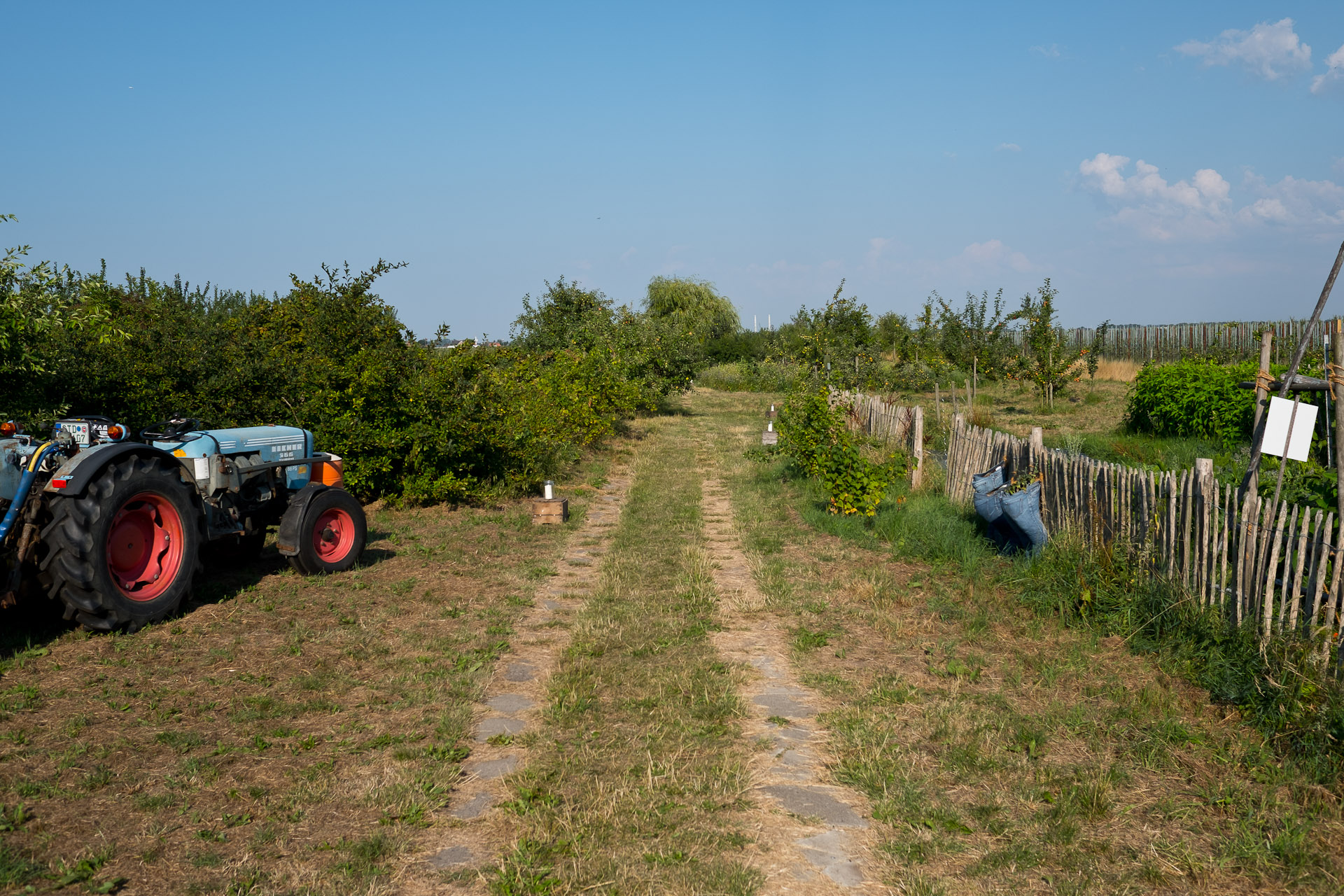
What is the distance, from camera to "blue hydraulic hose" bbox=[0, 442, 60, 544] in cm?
555

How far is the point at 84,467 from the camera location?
5805 millimetres

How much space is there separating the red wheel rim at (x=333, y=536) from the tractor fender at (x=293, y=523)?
0.20 metres

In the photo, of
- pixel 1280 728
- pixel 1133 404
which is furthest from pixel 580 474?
pixel 1280 728

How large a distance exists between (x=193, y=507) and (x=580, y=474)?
348 inches

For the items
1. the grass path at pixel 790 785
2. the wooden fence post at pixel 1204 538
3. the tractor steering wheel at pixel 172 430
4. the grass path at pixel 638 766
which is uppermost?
the tractor steering wheel at pixel 172 430

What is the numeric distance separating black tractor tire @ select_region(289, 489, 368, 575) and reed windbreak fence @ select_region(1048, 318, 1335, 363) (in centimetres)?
2002

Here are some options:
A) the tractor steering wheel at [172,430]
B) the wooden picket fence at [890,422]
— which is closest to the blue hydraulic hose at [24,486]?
the tractor steering wheel at [172,430]

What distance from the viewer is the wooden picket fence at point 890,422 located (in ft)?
40.5

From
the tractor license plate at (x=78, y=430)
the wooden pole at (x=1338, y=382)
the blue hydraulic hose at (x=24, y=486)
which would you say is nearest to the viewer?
the wooden pole at (x=1338, y=382)

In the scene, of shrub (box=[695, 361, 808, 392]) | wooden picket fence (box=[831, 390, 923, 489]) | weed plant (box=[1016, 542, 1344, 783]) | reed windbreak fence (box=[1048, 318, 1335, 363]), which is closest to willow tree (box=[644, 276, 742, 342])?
shrub (box=[695, 361, 808, 392])

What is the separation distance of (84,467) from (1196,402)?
14579 millimetres

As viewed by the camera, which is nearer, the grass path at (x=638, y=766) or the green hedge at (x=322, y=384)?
the grass path at (x=638, y=766)

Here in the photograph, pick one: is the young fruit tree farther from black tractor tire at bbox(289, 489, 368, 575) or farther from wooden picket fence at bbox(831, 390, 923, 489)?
black tractor tire at bbox(289, 489, 368, 575)

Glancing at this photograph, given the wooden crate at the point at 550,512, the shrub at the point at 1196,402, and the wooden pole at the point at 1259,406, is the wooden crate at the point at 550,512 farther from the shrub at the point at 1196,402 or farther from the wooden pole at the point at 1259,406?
the shrub at the point at 1196,402
